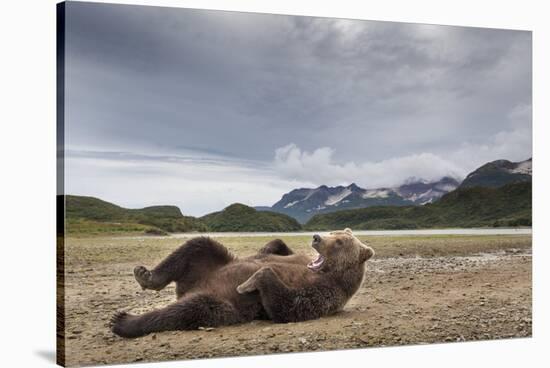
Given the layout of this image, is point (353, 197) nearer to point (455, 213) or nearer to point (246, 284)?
point (455, 213)

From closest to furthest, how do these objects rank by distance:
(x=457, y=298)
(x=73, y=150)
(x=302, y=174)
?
(x=73, y=150) → (x=302, y=174) → (x=457, y=298)

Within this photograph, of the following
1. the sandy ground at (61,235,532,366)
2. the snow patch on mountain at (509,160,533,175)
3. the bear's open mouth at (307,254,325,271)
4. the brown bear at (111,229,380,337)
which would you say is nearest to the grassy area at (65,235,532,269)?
the sandy ground at (61,235,532,366)

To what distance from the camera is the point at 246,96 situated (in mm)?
9562

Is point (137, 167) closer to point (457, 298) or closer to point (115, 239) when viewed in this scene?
point (115, 239)

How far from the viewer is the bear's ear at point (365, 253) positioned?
951 cm

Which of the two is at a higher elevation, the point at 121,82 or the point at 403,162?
the point at 121,82

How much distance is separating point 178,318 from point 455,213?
4860 mm

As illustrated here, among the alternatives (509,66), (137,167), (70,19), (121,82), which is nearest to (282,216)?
(137,167)

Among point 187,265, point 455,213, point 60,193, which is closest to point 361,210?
point 455,213

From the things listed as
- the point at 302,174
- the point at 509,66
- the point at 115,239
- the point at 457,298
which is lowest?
the point at 457,298

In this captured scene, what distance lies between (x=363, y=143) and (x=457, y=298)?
2.72 meters

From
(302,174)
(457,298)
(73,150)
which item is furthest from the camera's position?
(457,298)

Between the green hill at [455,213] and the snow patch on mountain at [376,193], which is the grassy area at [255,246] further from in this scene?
the snow patch on mountain at [376,193]

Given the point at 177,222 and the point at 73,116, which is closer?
the point at 73,116
